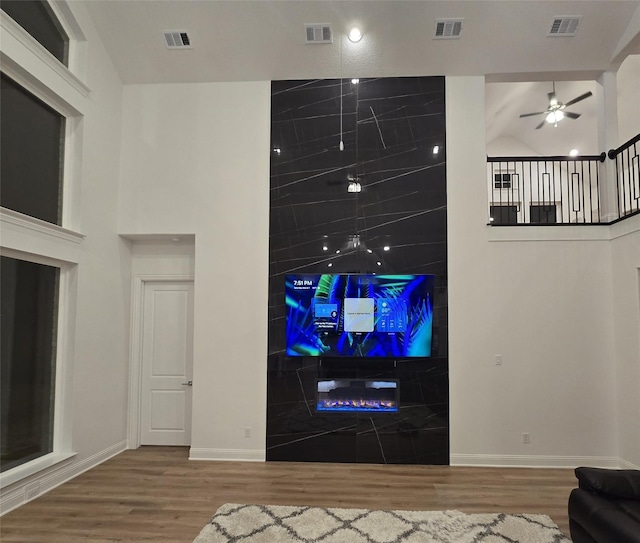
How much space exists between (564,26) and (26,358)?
20.8 ft

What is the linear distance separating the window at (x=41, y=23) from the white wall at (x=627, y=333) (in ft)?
20.1

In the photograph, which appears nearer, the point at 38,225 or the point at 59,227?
the point at 38,225

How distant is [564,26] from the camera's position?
4.96 m

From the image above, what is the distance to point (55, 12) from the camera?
466cm

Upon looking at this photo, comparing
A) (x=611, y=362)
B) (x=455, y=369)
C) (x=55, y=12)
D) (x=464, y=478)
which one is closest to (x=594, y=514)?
(x=464, y=478)

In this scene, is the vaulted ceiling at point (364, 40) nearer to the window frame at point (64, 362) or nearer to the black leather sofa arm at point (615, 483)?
the window frame at point (64, 362)

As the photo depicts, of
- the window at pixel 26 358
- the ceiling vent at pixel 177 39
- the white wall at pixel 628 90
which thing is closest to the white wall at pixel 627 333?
the white wall at pixel 628 90

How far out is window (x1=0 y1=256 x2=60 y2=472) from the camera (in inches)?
156

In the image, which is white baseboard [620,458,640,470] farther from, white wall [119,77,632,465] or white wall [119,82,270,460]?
white wall [119,82,270,460]

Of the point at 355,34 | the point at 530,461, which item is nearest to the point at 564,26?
the point at 355,34

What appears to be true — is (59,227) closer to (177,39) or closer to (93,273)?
(93,273)

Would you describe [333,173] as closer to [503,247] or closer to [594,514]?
[503,247]

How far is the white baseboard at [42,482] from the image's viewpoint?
12.6ft

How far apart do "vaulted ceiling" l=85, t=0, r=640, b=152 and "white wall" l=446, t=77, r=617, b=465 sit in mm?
1607
